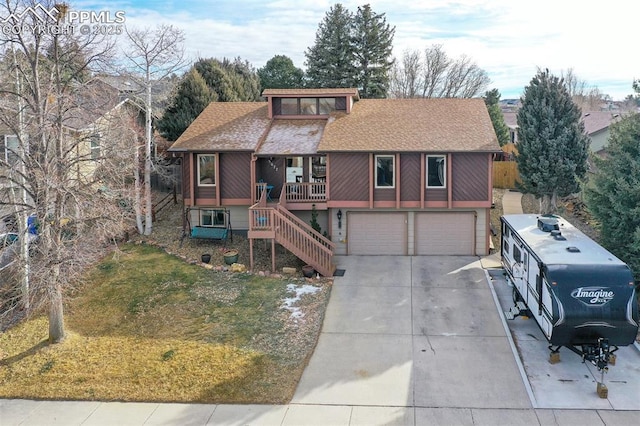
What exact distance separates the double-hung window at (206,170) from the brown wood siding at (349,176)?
480 centimetres

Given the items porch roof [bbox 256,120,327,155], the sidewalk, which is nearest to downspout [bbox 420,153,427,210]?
porch roof [bbox 256,120,327,155]

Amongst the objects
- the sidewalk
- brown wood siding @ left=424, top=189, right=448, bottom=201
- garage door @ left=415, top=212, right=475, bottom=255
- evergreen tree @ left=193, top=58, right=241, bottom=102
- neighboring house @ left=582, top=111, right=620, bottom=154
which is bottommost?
the sidewalk

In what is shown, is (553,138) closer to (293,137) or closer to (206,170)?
(293,137)

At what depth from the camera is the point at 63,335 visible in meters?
13.0

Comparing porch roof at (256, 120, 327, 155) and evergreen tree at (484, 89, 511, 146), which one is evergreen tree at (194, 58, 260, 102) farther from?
evergreen tree at (484, 89, 511, 146)

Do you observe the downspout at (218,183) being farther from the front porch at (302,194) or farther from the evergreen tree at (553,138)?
the evergreen tree at (553,138)

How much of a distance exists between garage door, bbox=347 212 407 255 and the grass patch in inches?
169

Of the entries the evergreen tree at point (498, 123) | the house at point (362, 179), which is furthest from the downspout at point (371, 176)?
the evergreen tree at point (498, 123)

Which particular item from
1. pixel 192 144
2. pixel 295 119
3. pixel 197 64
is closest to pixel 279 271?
pixel 192 144

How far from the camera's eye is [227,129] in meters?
21.3

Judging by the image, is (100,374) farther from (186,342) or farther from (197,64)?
(197,64)

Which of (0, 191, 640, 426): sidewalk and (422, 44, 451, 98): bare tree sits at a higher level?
(422, 44, 451, 98): bare tree

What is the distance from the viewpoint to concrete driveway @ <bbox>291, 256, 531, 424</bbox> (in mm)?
10375

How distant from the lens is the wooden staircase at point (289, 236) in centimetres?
1744
